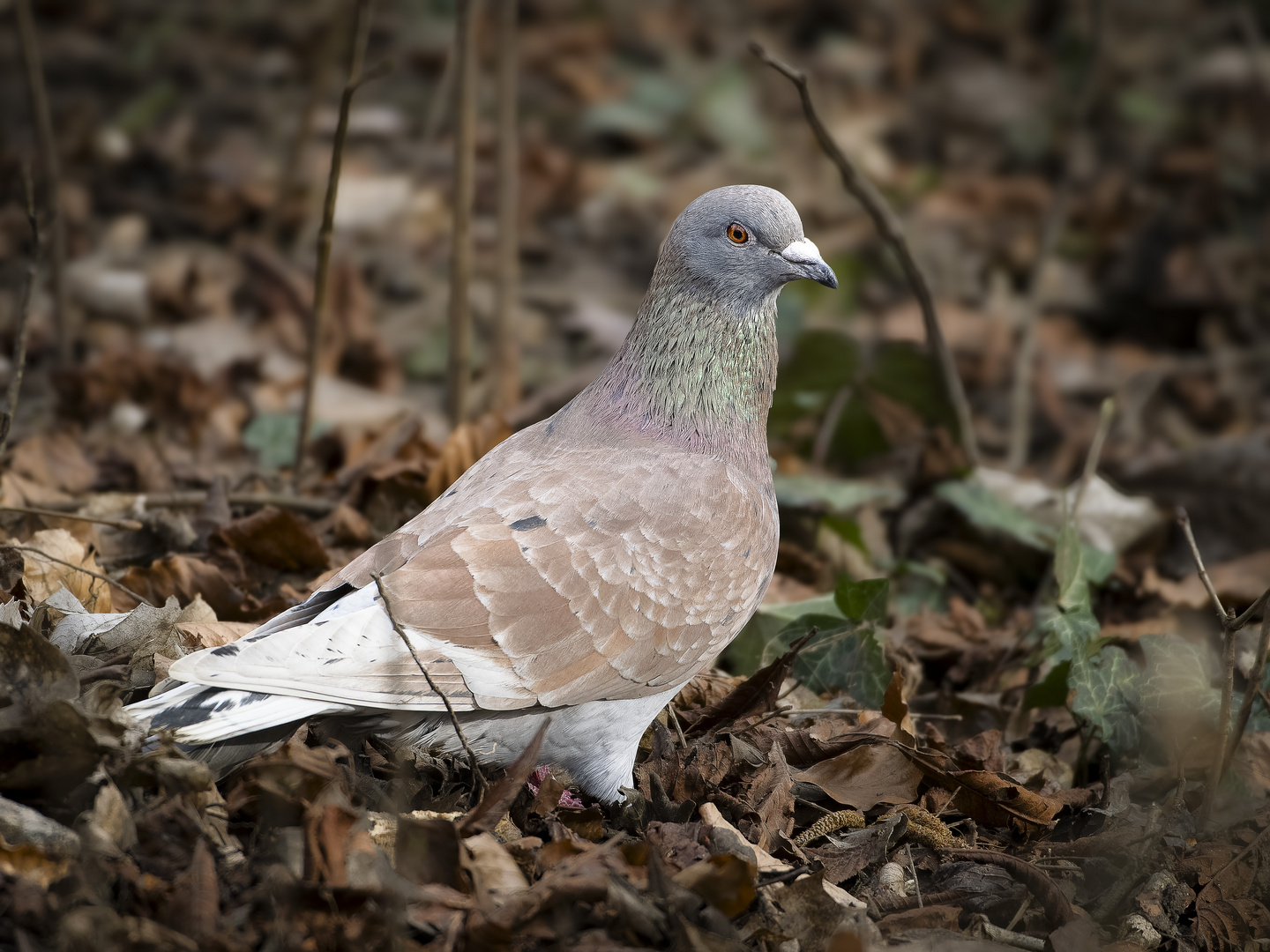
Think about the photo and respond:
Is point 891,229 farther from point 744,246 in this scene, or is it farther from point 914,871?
point 914,871

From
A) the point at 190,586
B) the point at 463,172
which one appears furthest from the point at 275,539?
the point at 463,172

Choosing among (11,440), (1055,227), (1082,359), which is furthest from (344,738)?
(1082,359)

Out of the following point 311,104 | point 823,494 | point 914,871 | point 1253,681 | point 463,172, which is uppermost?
point 311,104

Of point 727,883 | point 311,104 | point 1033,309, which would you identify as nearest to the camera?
point 727,883

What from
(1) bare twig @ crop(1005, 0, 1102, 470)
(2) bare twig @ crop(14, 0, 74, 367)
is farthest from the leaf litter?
(2) bare twig @ crop(14, 0, 74, 367)

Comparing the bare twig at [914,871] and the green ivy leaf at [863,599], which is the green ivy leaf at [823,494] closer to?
the green ivy leaf at [863,599]

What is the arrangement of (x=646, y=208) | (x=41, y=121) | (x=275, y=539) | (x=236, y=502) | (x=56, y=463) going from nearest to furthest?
1. (x=275, y=539)
2. (x=236, y=502)
3. (x=56, y=463)
4. (x=41, y=121)
5. (x=646, y=208)

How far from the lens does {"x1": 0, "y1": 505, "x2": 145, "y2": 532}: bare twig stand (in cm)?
353

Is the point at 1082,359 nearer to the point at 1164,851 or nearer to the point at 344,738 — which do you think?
the point at 1164,851

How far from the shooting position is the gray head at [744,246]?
3586 millimetres

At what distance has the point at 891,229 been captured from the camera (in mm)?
4719

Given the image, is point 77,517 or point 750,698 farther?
point 77,517

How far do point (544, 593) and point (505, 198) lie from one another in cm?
282

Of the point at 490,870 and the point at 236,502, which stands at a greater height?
the point at 236,502
